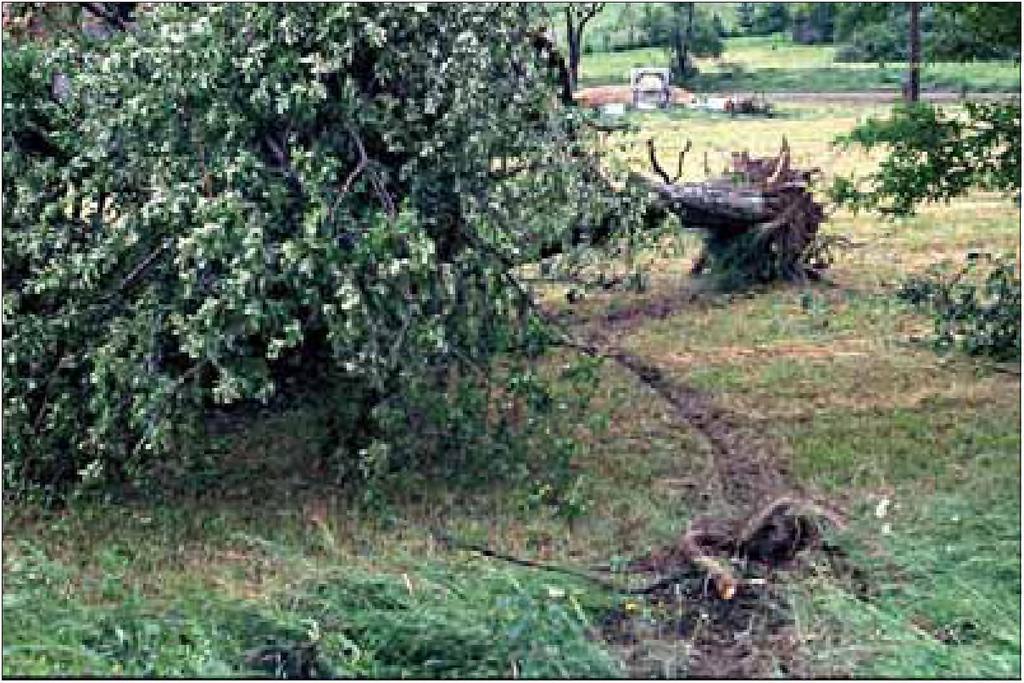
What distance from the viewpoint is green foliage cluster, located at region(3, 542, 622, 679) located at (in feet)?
15.3

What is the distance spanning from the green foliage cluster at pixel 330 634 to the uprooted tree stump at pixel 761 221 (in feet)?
19.3

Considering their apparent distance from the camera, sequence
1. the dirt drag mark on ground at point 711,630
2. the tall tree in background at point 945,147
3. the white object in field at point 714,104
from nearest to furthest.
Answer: the dirt drag mark on ground at point 711,630 < the tall tree in background at point 945,147 < the white object in field at point 714,104

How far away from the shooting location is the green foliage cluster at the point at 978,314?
876 cm

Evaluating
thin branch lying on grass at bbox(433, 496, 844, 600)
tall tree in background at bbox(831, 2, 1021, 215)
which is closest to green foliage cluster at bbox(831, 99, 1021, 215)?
tall tree in background at bbox(831, 2, 1021, 215)

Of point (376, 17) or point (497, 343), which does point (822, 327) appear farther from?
→ point (376, 17)

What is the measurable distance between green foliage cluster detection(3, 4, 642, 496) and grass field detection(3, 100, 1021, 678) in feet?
1.14

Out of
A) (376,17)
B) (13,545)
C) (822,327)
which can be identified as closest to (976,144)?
(822,327)

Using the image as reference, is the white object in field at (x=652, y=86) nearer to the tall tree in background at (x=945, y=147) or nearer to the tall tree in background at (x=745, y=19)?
the tall tree in background at (x=745, y=19)

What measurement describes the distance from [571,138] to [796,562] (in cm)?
208

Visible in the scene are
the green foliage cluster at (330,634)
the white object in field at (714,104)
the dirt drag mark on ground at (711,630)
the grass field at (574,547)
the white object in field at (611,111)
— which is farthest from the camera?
the white object in field at (714,104)

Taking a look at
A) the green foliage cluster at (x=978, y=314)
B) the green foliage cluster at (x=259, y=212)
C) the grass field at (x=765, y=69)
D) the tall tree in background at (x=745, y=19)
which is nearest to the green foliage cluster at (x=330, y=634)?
the green foliage cluster at (x=259, y=212)

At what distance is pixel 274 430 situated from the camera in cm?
763

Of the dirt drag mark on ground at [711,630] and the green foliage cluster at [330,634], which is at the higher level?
the green foliage cluster at [330,634]

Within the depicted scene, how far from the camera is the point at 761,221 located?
37.1ft
